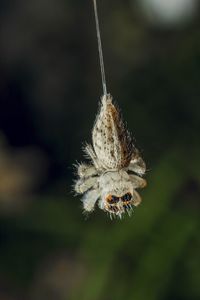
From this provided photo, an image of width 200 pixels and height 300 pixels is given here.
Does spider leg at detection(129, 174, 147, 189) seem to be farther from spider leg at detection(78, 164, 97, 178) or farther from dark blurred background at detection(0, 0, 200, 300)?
dark blurred background at detection(0, 0, 200, 300)

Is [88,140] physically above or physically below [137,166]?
above

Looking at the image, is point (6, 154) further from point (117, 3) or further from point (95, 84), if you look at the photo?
point (117, 3)

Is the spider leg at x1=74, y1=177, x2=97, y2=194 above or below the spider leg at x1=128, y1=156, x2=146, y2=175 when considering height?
below

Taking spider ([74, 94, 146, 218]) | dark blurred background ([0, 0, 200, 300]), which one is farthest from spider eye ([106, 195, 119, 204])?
dark blurred background ([0, 0, 200, 300])

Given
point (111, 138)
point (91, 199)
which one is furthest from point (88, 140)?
point (111, 138)

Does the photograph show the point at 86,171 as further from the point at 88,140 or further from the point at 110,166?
the point at 88,140

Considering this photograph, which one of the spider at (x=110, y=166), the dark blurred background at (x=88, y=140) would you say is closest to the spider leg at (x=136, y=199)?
the spider at (x=110, y=166)

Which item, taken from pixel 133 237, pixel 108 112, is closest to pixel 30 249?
pixel 133 237

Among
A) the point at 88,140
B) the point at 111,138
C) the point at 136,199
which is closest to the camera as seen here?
the point at 111,138
